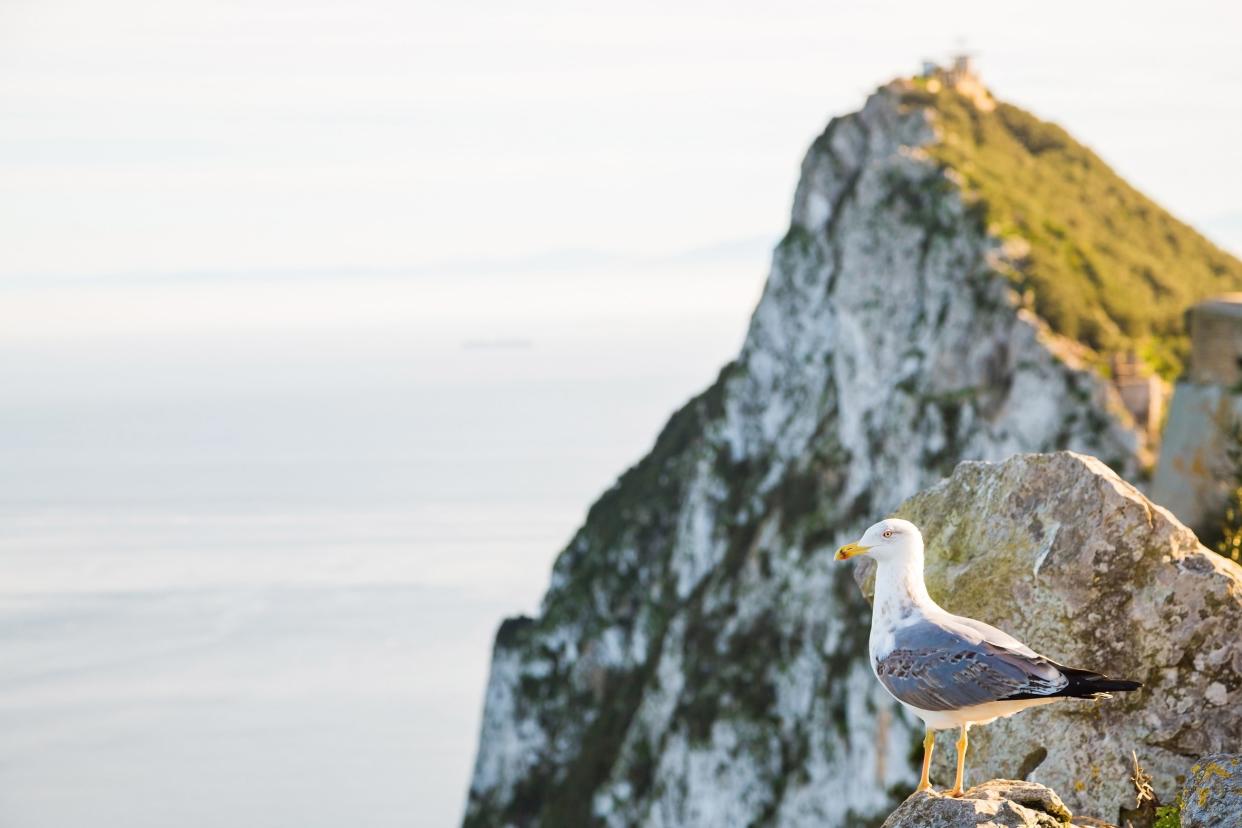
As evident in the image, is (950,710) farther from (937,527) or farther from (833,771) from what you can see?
(833,771)

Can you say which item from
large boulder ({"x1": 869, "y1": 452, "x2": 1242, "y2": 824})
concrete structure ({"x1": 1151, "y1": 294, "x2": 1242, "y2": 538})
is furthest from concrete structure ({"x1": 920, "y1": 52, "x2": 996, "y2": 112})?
large boulder ({"x1": 869, "y1": 452, "x2": 1242, "y2": 824})

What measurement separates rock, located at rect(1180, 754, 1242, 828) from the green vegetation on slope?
66.9 metres

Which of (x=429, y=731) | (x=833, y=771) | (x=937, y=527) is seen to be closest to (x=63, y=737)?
(x=429, y=731)

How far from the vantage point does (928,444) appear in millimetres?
79688

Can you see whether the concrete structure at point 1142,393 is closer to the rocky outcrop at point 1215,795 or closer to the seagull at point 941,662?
the rocky outcrop at point 1215,795

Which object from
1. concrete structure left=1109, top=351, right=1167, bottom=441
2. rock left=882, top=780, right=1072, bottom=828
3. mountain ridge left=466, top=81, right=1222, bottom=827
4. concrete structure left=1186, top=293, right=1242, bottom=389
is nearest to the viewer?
rock left=882, top=780, right=1072, bottom=828

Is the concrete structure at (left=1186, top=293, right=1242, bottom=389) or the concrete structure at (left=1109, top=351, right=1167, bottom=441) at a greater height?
the concrete structure at (left=1186, top=293, right=1242, bottom=389)

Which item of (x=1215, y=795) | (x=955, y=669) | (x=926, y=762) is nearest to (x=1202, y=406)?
(x=1215, y=795)

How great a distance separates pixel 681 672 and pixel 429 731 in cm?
9789

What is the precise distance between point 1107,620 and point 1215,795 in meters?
2.19

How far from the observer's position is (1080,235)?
91.1 metres

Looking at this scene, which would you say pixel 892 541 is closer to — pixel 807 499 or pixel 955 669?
pixel 955 669

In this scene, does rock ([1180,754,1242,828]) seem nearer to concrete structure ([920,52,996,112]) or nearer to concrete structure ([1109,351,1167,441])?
concrete structure ([1109,351,1167,441])

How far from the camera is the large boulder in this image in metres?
11.5
